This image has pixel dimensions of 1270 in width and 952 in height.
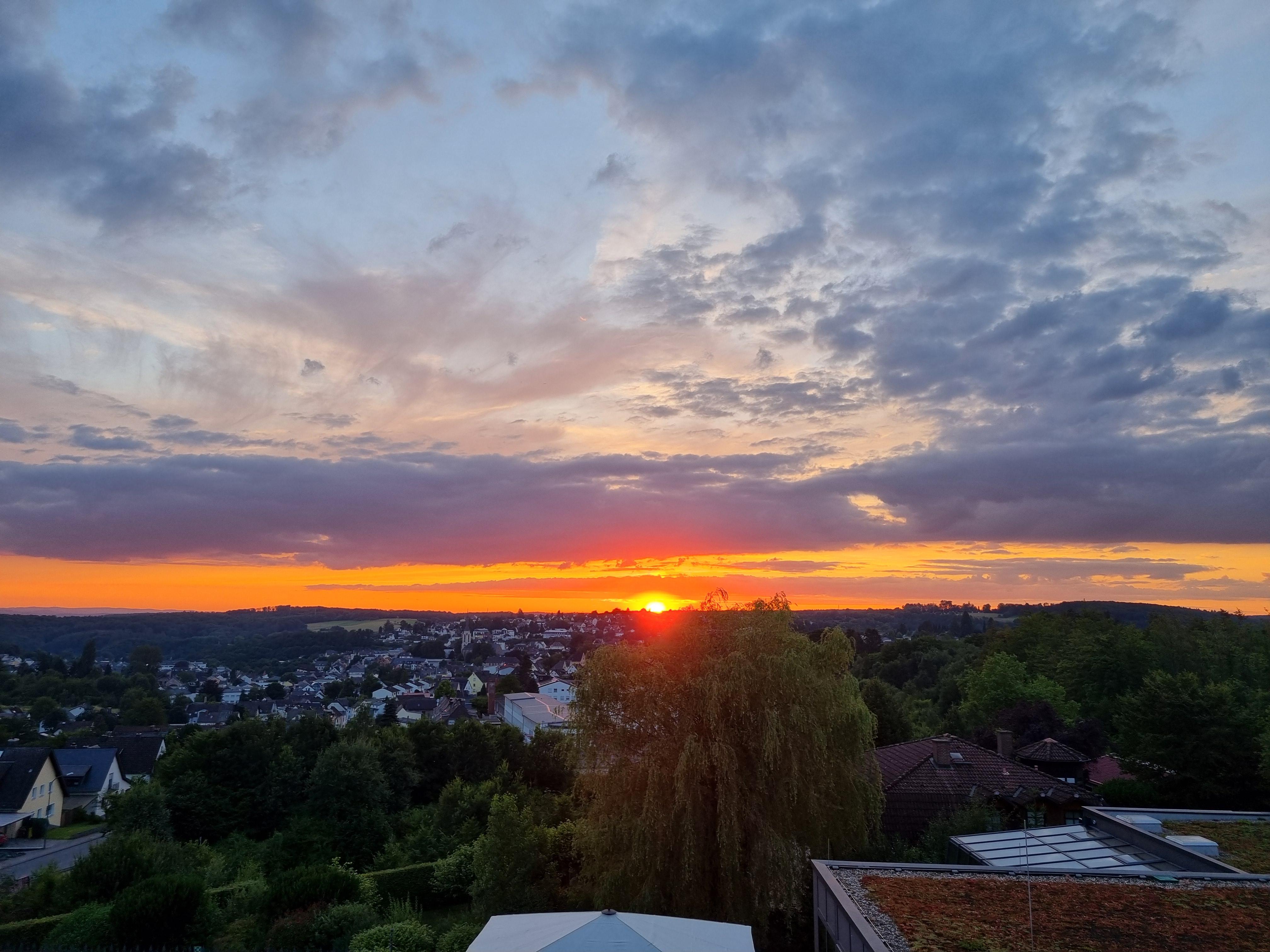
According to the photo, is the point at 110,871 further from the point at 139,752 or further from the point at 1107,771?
the point at 139,752

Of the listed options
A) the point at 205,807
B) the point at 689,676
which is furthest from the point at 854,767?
the point at 205,807

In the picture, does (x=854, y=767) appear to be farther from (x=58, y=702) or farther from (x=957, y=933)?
(x=58, y=702)

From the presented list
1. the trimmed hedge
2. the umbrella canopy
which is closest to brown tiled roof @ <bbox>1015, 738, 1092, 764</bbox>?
the umbrella canopy

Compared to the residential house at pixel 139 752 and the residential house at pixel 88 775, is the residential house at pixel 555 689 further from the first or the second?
the residential house at pixel 88 775

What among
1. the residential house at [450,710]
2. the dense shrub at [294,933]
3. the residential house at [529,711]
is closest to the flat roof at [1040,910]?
the dense shrub at [294,933]

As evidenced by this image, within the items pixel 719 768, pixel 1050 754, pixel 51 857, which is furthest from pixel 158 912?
pixel 1050 754
